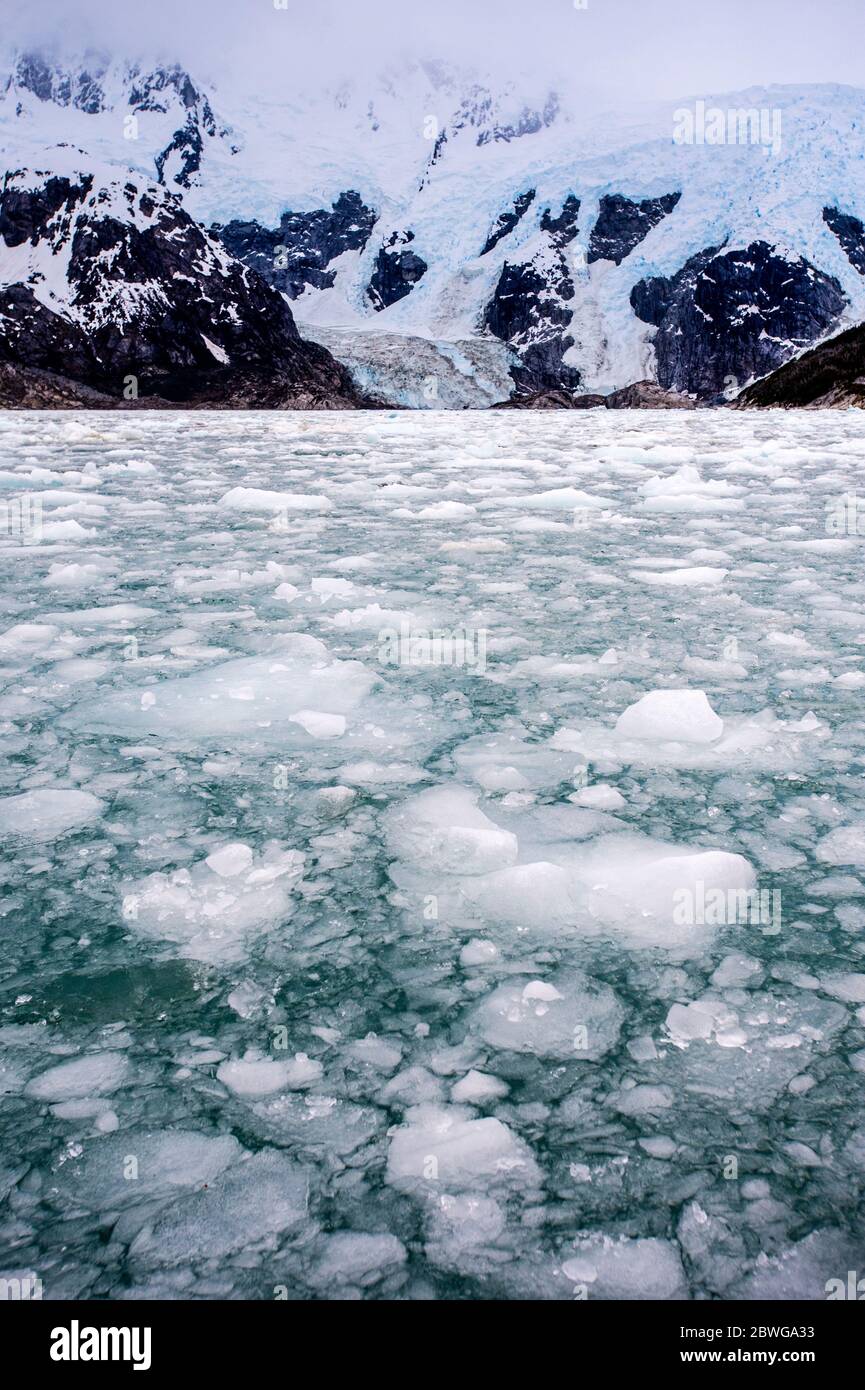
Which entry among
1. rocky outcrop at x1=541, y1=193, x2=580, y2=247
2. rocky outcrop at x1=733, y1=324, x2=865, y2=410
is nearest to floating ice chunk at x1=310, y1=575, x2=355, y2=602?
rocky outcrop at x1=733, y1=324, x2=865, y2=410

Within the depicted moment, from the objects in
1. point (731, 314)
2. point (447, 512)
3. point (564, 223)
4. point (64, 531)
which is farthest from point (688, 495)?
point (564, 223)

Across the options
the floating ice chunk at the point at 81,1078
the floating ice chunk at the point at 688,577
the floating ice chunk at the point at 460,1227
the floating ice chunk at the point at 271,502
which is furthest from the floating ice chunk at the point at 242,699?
the floating ice chunk at the point at 271,502

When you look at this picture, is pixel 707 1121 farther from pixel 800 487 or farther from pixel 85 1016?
pixel 800 487

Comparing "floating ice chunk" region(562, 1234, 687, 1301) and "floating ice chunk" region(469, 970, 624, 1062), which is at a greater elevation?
"floating ice chunk" region(469, 970, 624, 1062)

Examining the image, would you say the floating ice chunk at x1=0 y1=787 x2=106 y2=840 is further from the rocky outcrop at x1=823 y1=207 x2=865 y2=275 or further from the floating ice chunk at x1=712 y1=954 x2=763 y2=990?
the rocky outcrop at x1=823 y1=207 x2=865 y2=275

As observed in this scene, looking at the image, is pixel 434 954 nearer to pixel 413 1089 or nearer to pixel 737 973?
pixel 413 1089

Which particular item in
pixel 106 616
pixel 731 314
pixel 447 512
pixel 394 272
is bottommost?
pixel 106 616
